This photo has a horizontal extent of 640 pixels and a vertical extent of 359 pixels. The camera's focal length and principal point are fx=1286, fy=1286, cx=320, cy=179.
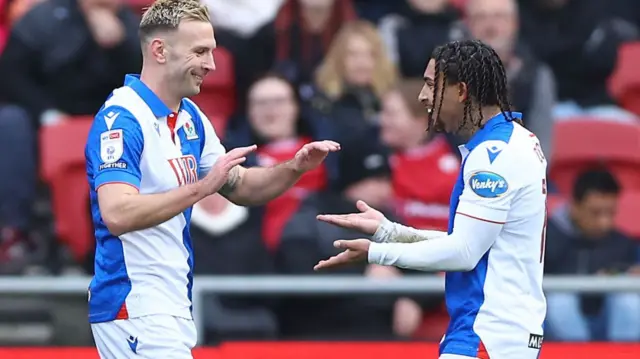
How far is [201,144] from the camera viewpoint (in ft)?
16.4

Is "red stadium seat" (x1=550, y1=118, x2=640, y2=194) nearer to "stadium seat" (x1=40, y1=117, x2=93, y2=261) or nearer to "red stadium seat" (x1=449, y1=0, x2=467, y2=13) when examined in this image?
"red stadium seat" (x1=449, y1=0, x2=467, y2=13)

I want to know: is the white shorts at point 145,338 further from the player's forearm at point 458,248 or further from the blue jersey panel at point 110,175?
the player's forearm at point 458,248

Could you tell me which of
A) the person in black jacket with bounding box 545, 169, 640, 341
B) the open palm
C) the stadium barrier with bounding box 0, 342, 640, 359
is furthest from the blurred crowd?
the open palm

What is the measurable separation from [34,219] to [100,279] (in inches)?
177

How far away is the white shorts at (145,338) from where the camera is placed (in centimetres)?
457

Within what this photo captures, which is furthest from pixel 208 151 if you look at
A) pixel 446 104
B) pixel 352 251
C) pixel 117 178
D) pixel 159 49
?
pixel 446 104

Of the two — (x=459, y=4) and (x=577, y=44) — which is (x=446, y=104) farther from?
(x=459, y=4)

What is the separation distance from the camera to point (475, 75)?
4461mm

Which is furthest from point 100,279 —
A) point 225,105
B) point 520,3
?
point 520,3

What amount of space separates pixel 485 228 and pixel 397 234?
1.60ft

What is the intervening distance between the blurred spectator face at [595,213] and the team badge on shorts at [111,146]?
4.91 metres

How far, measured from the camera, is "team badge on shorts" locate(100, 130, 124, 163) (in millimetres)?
4484

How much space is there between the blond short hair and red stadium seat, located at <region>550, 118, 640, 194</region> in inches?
213

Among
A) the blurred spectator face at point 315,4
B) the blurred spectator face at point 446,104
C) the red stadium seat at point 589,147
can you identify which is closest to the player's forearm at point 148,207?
the blurred spectator face at point 446,104
